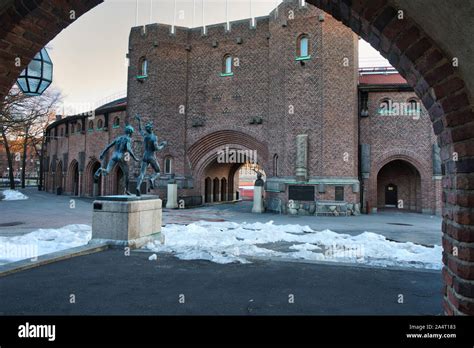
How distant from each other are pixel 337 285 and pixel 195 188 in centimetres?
1903

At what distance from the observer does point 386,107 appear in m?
20.6

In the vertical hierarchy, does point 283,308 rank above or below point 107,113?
below

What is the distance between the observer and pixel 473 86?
2.46 metres

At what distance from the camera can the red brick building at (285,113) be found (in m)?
18.3

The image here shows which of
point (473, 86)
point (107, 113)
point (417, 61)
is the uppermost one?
point (107, 113)

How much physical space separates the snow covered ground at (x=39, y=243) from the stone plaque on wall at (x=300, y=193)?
10.7 metres

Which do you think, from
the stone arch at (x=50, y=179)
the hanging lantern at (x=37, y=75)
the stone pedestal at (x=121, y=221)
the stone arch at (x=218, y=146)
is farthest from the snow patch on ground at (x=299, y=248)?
the stone arch at (x=50, y=179)

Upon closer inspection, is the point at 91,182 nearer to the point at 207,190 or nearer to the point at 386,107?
the point at 207,190

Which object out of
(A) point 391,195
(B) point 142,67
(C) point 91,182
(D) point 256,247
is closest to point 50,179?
(C) point 91,182

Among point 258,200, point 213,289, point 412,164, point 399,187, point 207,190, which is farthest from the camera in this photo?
point 207,190

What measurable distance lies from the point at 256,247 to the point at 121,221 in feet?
10.5
